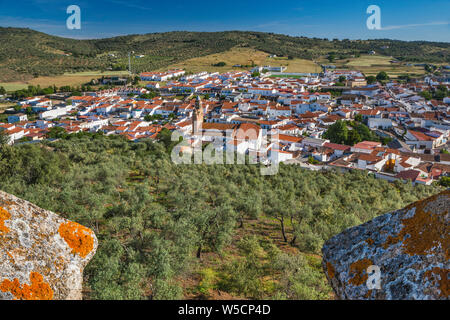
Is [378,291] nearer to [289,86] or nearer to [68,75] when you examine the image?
[289,86]

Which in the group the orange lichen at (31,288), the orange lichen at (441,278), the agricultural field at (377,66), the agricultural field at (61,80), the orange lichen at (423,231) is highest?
the agricultural field at (377,66)

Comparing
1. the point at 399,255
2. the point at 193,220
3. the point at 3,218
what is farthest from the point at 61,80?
the point at 399,255

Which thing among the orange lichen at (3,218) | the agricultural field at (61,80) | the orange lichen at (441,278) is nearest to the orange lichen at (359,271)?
the orange lichen at (441,278)

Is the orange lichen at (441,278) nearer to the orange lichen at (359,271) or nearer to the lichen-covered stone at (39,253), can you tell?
the orange lichen at (359,271)

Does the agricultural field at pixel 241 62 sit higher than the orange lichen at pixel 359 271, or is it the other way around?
the agricultural field at pixel 241 62

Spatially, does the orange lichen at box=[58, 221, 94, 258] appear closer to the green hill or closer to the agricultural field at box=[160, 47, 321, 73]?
the green hill

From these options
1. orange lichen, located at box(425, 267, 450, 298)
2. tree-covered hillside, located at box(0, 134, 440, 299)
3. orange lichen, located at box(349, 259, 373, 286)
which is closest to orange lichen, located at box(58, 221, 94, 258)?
orange lichen, located at box(349, 259, 373, 286)
